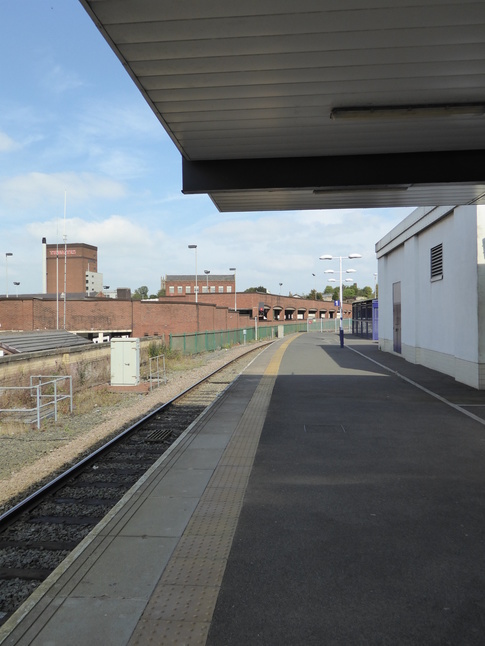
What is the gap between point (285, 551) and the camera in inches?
191

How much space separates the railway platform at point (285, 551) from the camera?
3.67 metres

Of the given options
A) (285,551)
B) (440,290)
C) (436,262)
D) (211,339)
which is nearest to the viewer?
(285,551)

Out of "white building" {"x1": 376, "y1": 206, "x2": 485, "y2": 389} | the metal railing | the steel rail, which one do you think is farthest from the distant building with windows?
the steel rail

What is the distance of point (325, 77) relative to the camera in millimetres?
6500

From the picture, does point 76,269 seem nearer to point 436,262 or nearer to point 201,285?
point 201,285

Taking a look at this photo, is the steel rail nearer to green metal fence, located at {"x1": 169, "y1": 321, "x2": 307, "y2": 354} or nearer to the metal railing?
the metal railing

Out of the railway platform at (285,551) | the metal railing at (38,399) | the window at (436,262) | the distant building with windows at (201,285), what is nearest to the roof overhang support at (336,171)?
the railway platform at (285,551)

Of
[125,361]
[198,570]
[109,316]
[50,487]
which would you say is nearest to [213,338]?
[109,316]

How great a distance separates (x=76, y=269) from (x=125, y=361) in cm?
11897

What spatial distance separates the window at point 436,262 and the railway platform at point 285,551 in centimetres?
1130

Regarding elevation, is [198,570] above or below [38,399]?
below

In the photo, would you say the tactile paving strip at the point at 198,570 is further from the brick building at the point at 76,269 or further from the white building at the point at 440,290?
the brick building at the point at 76,269

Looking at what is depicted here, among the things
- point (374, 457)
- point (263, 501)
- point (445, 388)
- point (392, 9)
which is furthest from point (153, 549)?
point (445, 388)

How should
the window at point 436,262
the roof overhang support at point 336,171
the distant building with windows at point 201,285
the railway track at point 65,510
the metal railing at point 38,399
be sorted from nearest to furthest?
the railway track at point 65,510 → the roof overhang support at point 336,171 → the metal railing at point 38,399 → the window at point 436,262 → the distant building with windows at point 201,285
